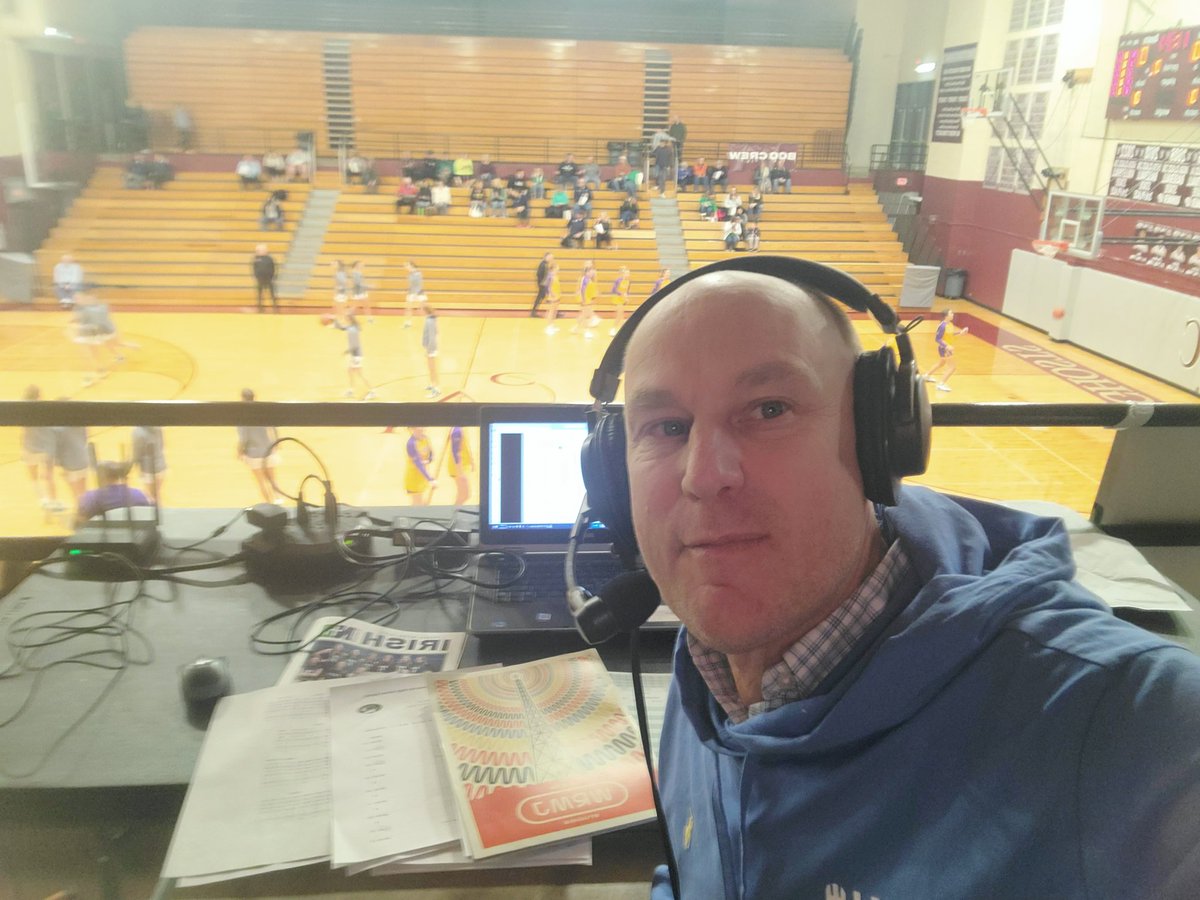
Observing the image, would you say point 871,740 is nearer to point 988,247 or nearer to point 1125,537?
point 1125,537

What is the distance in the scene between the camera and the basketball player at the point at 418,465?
3898 millimetres

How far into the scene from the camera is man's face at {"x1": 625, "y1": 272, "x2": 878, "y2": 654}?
59cm

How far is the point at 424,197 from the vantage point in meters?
8.66

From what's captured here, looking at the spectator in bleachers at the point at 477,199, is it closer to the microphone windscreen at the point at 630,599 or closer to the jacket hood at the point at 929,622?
the microphone windscreen at the point at 630,599

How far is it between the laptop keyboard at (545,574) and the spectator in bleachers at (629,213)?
7449 millimetres

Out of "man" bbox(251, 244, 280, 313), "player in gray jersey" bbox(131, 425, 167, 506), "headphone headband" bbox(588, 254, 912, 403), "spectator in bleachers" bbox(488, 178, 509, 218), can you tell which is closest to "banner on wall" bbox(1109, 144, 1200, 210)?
"spectator in bleachers" bbox(488, 178, 509, 218)

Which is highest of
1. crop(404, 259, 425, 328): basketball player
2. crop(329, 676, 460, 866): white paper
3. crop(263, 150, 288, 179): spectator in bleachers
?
crop(263, 150, 288, 179): spectator in bleachers

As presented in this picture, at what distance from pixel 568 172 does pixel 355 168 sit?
2.34 meters

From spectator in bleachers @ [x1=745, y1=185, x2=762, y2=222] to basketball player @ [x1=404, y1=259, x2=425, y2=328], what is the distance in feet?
12.7

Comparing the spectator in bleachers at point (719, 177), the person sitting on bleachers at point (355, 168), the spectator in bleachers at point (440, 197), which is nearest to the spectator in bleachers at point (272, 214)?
the person sitting on bleachers at point (355, 168)

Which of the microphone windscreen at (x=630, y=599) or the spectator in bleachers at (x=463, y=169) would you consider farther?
the spectator in bleachers at (x=463, y=169)

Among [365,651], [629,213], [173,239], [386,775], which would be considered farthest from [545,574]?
[173,239]

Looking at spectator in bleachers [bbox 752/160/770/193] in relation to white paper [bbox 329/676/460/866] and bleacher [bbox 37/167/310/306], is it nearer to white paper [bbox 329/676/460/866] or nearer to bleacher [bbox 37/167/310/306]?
bleacher [bbox 37/167/310/306]

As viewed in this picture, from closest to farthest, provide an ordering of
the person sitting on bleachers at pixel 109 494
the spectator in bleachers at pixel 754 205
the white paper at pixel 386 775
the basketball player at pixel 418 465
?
the white paper at pixel 386 775 → the person sitting on bleachers at pixel 109 494 → the basketball player at pixel 418 465 → the spectator in bleachers at pixel 754 205
